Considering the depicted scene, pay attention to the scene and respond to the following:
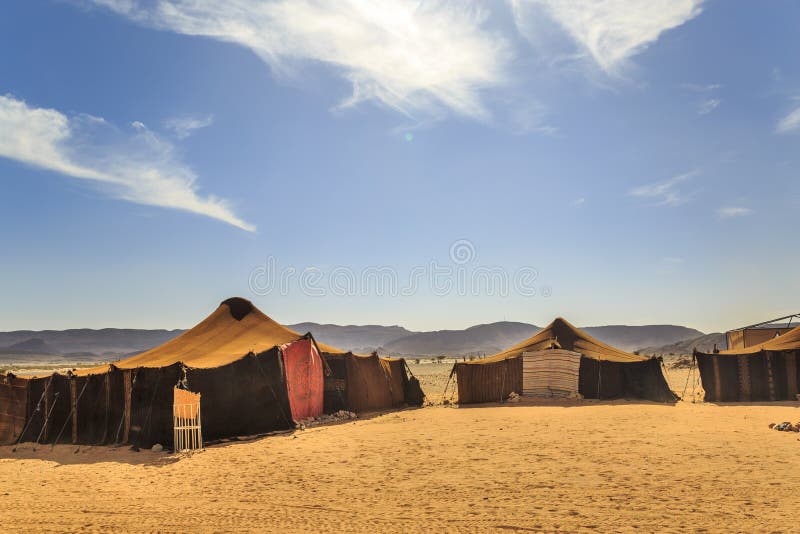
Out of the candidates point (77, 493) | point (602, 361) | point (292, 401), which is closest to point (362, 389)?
point (292, 401)

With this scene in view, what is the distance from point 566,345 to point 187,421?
58.1ft

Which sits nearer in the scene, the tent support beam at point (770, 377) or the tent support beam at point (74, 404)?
the tent support beam at point (74, 404)

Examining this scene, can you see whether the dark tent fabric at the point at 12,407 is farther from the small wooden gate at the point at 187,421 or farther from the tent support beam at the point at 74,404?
the small wooden gate at the point at 187,421

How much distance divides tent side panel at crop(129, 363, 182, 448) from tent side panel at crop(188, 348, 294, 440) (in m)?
0.58

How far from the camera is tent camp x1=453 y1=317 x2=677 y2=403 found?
1028 inches

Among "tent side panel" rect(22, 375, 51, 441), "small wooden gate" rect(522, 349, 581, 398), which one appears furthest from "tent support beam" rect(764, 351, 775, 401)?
"tent side panel" rect(22, 375, 51, 441)

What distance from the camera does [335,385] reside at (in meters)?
23.0

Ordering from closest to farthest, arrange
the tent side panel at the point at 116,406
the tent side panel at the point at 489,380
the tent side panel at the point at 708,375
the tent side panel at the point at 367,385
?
1. the tent side panel at the point at 116,406
2. the tent side panel at the point at 367,385
3. the tent side panel at the point at 708,375
4. the tent side panel at the point at 489,380

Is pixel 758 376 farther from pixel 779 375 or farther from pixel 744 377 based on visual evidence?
pixel 779 375

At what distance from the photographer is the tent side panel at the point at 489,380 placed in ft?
87.6

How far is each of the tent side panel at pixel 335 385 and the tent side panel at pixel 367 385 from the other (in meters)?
0.25

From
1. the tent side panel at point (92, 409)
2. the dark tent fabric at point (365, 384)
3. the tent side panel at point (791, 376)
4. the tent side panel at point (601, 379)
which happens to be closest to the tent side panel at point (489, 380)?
the dark tent fabric at point (365, 384)

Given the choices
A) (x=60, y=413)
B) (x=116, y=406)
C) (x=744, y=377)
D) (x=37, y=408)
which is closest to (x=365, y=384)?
(x=116, y=406)

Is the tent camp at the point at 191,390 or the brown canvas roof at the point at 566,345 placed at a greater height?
the brown canvas roof at the point at 566,345
